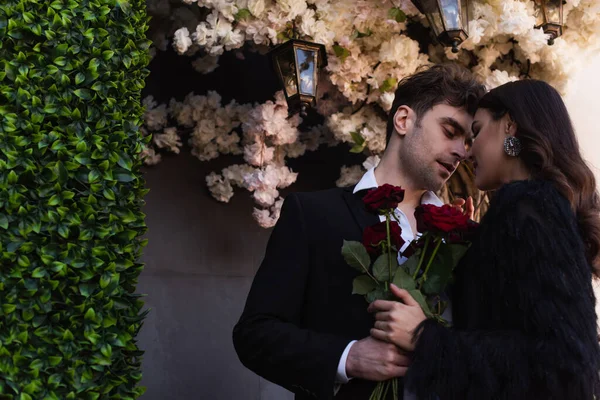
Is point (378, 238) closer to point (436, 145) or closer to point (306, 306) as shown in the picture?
point (306, 306)

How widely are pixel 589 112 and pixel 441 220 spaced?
3.11 metres

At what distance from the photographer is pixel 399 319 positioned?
2.34 meters

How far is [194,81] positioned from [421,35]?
1.37m

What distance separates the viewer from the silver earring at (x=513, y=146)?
2596 millimetres

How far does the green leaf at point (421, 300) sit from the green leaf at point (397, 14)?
2098mm

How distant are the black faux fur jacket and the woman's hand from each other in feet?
0.12

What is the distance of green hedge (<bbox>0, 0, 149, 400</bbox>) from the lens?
2.39m

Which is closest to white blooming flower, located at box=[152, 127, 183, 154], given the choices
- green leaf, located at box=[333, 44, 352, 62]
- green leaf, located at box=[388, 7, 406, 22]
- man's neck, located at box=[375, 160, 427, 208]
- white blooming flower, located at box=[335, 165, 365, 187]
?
white blooming flower, located at box=[335, 165, 365, 187]

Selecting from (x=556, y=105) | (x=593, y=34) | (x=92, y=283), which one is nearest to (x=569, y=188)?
(x=556, y=105)

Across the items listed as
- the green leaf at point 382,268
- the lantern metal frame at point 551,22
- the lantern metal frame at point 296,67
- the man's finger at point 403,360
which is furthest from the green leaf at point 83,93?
the lantern metal frame at point 551,22

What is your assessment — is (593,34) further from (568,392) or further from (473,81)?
(568,392)

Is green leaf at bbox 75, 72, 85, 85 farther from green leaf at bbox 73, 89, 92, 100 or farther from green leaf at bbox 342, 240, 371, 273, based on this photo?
green leaf at bbox 342, 240, 371, 273

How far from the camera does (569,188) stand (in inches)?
94.5

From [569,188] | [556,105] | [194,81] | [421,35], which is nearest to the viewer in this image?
[569,188]
